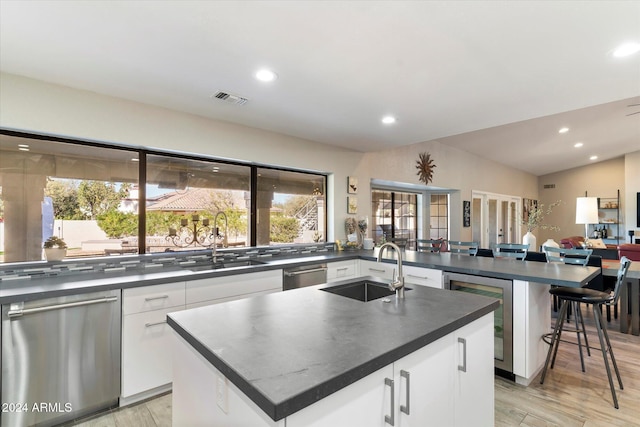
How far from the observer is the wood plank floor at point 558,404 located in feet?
6.63

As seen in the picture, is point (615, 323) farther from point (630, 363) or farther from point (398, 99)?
point (398, 99)

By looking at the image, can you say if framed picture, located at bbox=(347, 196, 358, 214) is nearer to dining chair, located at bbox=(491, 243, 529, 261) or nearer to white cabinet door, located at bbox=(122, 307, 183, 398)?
dining chair, located at bbox=(491, 243, 529, 261)

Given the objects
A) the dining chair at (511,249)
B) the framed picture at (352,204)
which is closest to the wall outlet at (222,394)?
the dining chair at (511,249)

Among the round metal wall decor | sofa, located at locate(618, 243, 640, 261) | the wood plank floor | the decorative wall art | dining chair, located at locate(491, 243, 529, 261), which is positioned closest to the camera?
the wood plank floor

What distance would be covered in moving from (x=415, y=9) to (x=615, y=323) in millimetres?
4792

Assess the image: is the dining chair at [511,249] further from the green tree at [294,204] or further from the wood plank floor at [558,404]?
the green tree at [294,204]

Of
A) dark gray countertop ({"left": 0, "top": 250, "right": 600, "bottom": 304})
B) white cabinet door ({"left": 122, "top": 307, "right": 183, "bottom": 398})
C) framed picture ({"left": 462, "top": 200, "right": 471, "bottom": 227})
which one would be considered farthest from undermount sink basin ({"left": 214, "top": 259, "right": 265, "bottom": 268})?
framed picture ({"left": 462, "top": 200, "right": 471, "bottom": 227})

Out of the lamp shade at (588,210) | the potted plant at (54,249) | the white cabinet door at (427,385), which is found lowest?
the white cabinet door at (427,385)

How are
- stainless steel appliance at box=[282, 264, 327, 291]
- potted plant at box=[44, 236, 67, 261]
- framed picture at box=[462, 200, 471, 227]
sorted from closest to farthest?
potted plant at box=[44, 236, 67, 261]
stainless steel appliance at box=[282, 264, 327, 291]
framed picture at box=[462, 200, 471, 227]

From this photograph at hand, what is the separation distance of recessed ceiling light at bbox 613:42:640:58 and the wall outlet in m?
2.87

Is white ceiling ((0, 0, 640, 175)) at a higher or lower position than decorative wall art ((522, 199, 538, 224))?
higher

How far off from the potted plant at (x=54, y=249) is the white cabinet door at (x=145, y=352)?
0.86m

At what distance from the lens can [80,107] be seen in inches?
97.0

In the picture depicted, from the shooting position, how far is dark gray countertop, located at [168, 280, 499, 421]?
0.83 metres
